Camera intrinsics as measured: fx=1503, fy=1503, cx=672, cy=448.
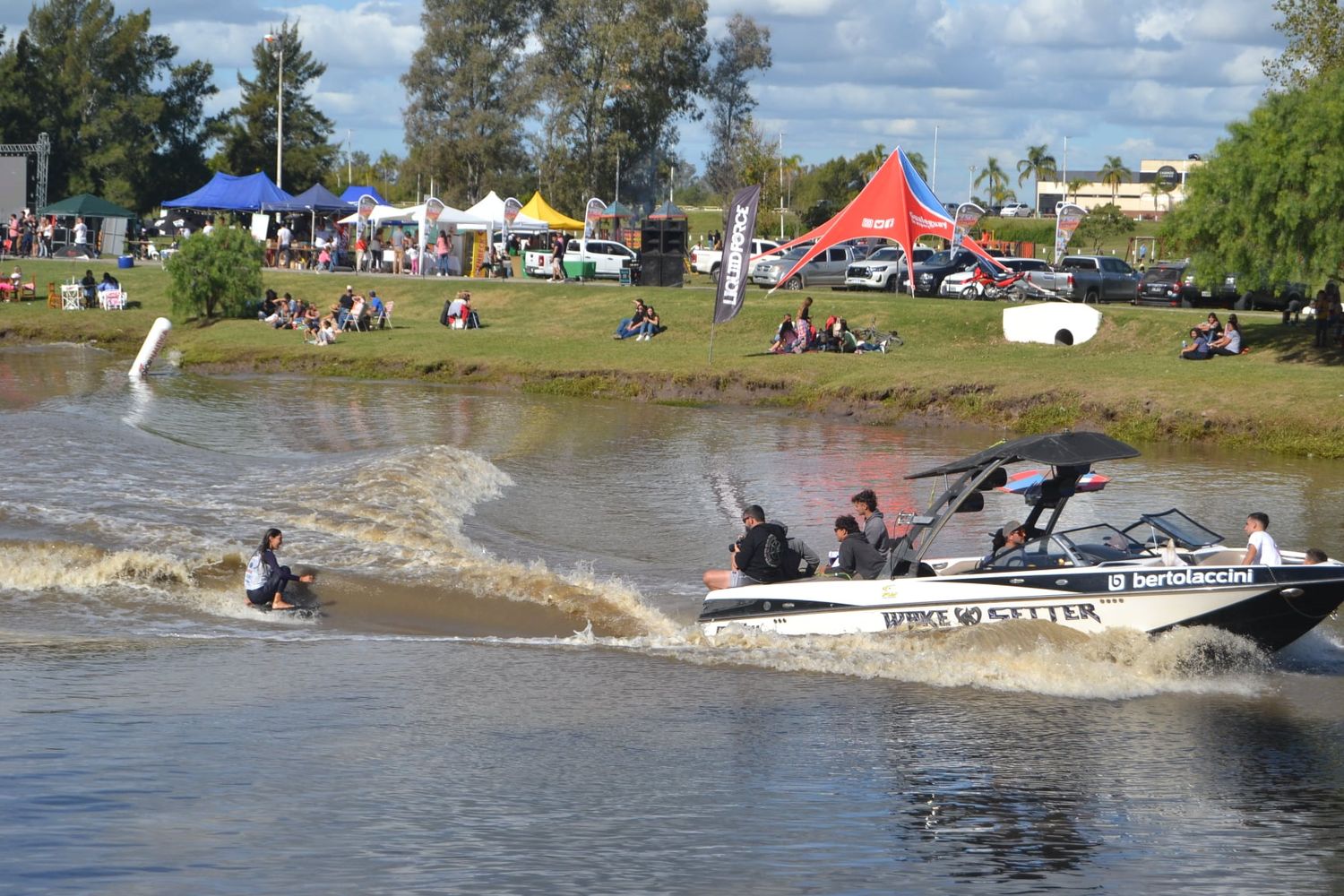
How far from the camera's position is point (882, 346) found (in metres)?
35.7

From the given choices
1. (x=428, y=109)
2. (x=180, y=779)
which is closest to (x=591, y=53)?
(x=428, y=109)

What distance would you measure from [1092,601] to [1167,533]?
114cm

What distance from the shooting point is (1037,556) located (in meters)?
12.7

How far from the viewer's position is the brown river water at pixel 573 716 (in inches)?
324

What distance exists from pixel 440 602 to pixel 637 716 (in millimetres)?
4726

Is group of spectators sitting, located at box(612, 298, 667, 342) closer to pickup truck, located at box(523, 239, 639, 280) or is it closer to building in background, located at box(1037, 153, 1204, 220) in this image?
pickup truck, located at box(523, 239, 639, 280)

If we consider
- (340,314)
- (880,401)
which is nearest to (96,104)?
(340,314)

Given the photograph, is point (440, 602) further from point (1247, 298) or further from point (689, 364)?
point (1247, 298)

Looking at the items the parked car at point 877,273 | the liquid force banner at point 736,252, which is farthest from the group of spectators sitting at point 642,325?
the parked car at point 877,273

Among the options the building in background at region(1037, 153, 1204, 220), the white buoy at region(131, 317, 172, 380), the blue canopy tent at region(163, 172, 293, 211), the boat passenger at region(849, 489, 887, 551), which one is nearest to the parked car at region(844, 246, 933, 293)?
the white buoy at region(131, 317, 172, 380)

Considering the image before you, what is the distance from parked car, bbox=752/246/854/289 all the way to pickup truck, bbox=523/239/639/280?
498 centimetres

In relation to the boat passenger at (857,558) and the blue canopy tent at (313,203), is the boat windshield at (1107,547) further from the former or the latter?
the blue canopy tent at (313,203)

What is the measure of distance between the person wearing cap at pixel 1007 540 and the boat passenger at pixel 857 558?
0.91 metres

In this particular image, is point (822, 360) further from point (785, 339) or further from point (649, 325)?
point (649, 325)
